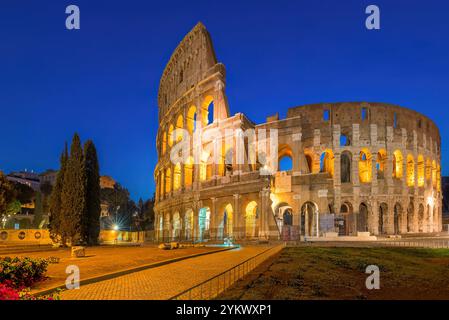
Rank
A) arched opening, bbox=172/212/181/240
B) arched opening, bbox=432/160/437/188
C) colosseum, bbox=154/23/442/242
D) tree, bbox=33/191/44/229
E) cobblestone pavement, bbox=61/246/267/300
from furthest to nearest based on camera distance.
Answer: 1. tree, bbox=33/191/44/229
2. arched opening, bbox=432/160/437/188
3. arched opening, bbox=172/212/181/240
4. colosseum, bbox=154/23/442/242
5. cobblestone pavement, bbox=61/246/267/300

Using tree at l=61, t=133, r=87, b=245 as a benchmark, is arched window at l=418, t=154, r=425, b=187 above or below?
above

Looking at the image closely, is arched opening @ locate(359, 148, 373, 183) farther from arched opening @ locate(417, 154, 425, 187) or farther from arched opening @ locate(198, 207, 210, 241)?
arched opening @ locate(198, 207, 210, 241)

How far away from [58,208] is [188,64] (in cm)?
2472

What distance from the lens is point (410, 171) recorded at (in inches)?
1747

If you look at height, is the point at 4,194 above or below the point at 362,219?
above

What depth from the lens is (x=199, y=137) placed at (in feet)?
Result: 140

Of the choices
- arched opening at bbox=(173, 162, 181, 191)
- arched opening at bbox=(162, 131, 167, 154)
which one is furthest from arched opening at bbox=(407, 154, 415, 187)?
arched opening at bbox=(162, 131, 167, 154)

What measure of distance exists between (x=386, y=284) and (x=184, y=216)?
108ft

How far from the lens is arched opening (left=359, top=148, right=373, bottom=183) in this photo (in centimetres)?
4166

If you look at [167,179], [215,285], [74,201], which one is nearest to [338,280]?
[215,285]

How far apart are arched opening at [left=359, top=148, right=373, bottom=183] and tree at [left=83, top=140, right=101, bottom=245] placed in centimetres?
2853

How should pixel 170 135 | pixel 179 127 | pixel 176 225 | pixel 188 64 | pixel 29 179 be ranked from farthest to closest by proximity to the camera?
pixel 29 179, pixel 170 135, pixel 179 127, pixel 188 64, pixel 176 225

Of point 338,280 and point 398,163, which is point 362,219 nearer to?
point 398,163
